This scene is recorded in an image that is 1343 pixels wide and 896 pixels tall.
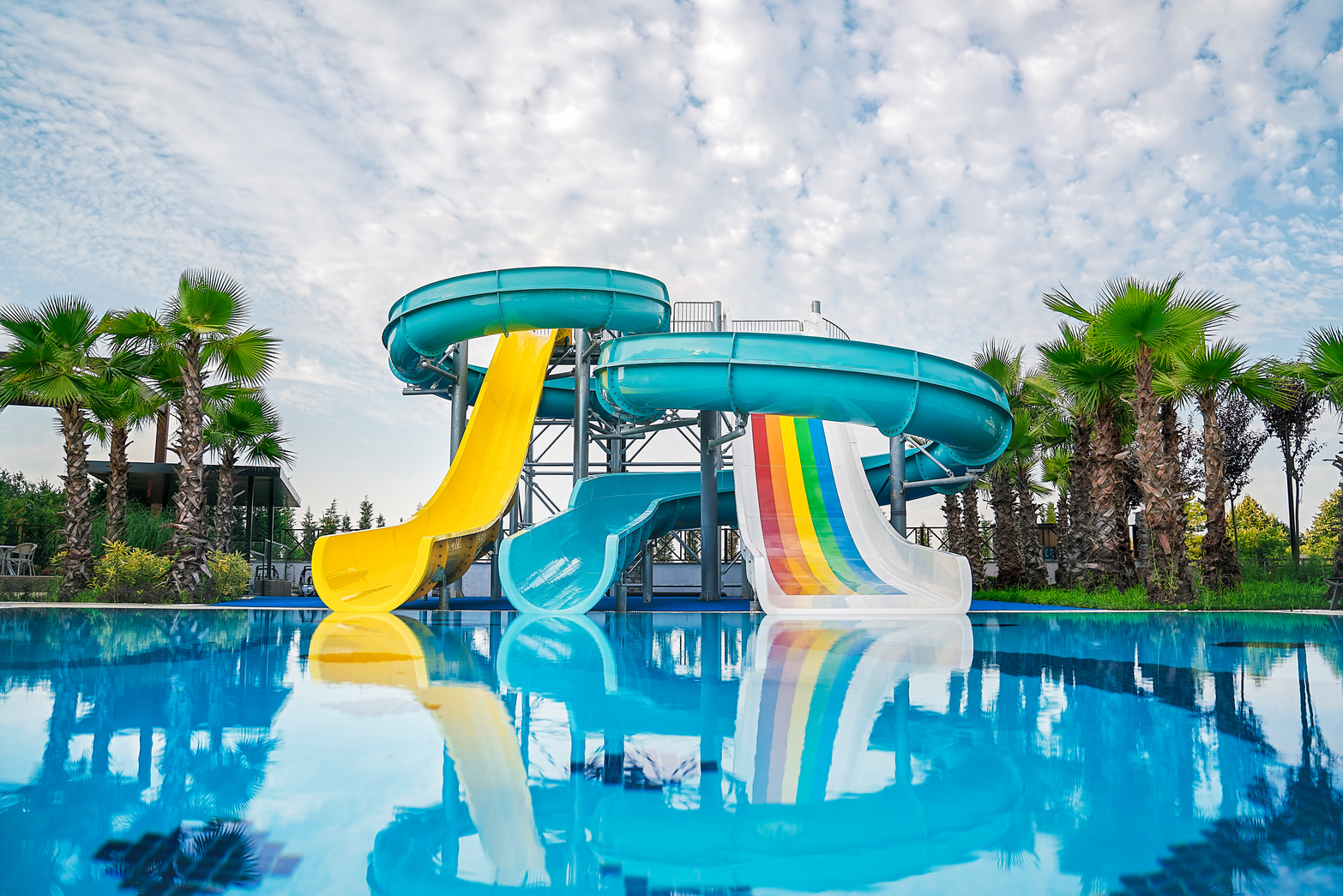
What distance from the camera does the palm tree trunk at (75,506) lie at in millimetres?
14836

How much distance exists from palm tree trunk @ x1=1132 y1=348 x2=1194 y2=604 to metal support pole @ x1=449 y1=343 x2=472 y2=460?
463 inches

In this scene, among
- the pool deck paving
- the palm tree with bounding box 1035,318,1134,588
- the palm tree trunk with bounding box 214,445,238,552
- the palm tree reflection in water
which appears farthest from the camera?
the palm tree trunk with bounding box 214,445,238,552

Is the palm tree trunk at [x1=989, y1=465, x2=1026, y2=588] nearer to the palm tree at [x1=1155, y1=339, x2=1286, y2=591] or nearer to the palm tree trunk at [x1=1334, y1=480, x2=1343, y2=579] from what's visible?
the palm tree at [x1=1155, y1=339, x2=1286, y2=591]

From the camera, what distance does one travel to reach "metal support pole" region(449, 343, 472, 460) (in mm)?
15055

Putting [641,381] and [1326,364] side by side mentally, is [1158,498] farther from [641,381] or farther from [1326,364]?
[641,381]

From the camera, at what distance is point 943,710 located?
4.43 meters

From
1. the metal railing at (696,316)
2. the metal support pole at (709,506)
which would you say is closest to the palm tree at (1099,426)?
the metal railing at (696,316)

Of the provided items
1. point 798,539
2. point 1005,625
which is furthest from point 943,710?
point 798,539

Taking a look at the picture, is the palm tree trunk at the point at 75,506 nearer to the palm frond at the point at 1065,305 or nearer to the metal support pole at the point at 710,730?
the metal support pole at the point at 710,730

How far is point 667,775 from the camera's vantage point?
3.13 meters

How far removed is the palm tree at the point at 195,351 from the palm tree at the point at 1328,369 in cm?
1810

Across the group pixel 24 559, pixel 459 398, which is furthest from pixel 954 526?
pixel 24 559

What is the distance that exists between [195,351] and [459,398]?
4.58m

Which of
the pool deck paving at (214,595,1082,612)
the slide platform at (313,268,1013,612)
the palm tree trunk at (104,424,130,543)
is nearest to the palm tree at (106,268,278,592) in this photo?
the pool deck paving at (214,595,1082,612)
